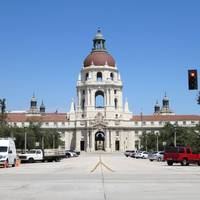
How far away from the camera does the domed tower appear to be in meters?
161

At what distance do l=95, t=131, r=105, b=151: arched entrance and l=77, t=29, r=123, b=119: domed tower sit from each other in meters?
9.90

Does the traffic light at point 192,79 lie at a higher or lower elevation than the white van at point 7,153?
higher

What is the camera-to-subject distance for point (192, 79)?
1047 inches

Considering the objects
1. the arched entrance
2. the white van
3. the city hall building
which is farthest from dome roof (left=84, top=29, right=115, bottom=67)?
the white van

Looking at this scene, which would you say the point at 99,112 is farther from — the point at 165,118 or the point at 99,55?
the point at 165,118

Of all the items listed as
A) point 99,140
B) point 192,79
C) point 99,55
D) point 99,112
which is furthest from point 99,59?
point 192,79

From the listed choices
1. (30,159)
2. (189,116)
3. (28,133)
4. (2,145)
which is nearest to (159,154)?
(30,159)

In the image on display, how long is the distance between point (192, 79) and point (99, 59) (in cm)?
13511

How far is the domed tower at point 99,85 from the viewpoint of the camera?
6334 inches

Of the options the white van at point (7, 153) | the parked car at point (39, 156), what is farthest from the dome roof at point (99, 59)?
the white van at point (7, 153)

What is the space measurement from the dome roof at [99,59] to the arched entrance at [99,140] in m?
23.4

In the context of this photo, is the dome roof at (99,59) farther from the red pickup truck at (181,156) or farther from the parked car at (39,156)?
the red pickup truck at (181,156)

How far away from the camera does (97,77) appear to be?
16350cm

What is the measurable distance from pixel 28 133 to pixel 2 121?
5480mm
